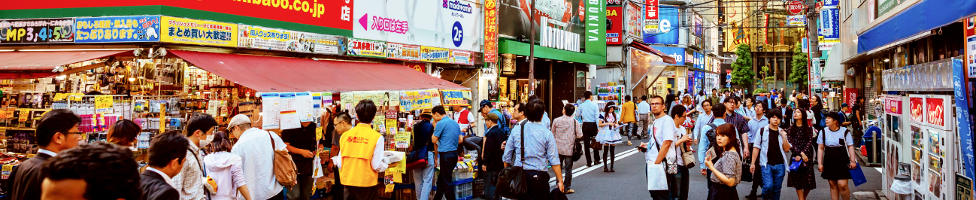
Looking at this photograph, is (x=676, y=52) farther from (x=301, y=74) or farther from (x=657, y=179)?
(x=657, y=179)

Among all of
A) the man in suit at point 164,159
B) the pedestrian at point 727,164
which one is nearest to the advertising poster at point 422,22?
the pedestrian at point 727,164

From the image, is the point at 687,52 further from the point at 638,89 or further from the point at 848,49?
the point at 848,49

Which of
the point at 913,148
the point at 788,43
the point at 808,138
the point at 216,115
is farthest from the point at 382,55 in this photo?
the point at 788,43

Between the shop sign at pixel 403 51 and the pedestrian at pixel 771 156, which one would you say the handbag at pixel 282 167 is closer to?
the pedestrian at pixel 771 156

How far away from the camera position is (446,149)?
902 cm

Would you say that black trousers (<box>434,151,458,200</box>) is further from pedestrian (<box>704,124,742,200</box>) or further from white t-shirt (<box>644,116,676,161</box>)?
pedestrian (<box>704,124,742,200</box>)

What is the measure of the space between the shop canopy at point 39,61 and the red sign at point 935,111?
10.7 meters

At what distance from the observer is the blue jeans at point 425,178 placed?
898 cm

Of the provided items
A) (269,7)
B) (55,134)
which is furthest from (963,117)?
(269,7)

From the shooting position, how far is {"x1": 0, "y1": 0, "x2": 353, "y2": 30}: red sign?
986cm

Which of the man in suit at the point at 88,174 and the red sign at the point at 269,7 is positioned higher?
the red sign at the point at 269,7

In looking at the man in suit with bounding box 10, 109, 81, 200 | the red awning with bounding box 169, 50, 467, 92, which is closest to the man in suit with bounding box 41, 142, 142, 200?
the man in suit with bounding box 10, 109, 81, 200

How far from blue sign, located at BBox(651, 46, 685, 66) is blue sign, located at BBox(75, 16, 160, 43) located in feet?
111

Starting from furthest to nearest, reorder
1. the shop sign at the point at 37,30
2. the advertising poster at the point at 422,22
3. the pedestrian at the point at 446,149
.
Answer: the advertising poster at the point at 422,22 → the shop sign at the point at 37,30 → the pedestrian at the point at 446,149
